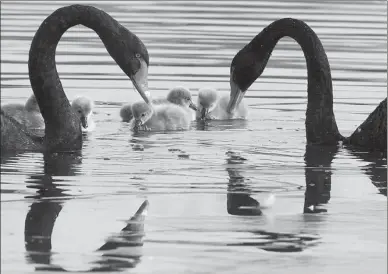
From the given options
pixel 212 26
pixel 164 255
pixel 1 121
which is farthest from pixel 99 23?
pixel 212 26

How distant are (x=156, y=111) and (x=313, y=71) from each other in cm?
157

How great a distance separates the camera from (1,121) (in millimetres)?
9656

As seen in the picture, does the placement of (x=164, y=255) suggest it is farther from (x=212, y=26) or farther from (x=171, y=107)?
(x=212, y=26)

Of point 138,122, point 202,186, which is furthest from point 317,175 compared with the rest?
point 138,122

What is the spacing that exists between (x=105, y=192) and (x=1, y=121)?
153 centimetres

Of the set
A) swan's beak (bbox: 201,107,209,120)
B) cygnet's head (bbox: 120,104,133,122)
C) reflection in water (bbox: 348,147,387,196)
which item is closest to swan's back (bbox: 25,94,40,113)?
cygnet's head (bbox: 120,104,133,122)

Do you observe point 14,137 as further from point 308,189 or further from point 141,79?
point 308,189

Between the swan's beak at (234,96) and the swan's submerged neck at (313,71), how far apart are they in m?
0.19

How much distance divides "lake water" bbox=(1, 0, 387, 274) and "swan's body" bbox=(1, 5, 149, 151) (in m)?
0.26

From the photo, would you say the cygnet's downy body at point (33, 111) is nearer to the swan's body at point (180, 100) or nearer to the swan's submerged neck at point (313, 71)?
the swan's body at point (180, 100)

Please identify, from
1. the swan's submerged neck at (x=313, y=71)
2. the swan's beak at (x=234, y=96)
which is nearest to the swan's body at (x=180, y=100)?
the swan's beak at (x=234, y=96)

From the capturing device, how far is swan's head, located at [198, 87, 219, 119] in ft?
41.3

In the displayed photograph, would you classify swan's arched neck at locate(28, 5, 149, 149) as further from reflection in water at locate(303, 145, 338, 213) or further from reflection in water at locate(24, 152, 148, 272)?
reflection in water at locate(303, 145, 338, 213)

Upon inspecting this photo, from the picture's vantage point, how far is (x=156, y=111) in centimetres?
1188
